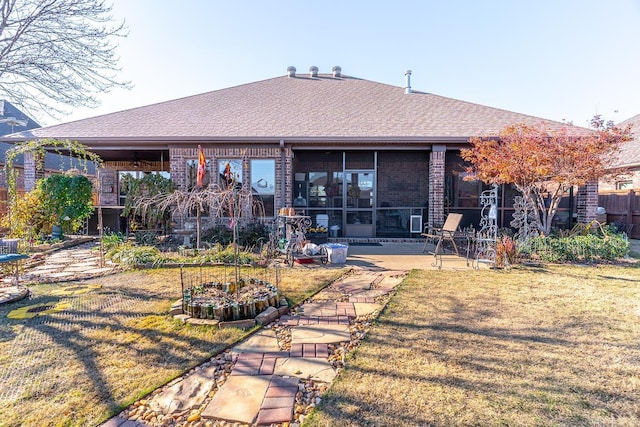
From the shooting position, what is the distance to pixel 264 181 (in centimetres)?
922

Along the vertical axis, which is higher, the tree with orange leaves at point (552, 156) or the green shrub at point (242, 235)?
the tree with orange leaves at point (552, 156)

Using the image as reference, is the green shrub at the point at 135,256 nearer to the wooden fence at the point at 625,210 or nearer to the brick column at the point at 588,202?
the brick column at the point at 588,202

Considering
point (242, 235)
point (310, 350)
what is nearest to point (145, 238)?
point (242, 235)

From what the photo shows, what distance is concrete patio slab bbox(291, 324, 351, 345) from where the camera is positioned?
10.0ft

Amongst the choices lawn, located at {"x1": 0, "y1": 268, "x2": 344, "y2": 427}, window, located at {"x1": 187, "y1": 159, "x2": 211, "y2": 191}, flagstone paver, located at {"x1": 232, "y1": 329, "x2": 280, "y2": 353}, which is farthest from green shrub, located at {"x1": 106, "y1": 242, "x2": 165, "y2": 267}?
flagstone paver, located at {"x1": 232, "y1": 329, "x2": 280, "y2": 353}

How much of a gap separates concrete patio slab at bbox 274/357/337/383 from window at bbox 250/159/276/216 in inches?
266

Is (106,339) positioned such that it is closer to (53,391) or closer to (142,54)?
(53,391)

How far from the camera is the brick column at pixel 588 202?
28.2ft

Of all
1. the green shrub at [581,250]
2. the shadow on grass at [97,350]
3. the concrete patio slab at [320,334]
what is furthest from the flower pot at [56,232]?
the green shrub at [581,250]

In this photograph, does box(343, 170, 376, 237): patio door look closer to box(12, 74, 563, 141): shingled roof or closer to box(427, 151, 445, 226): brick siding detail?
box(12, 74, 563, 141): shingled roof

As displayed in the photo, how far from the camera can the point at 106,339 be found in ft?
10.0

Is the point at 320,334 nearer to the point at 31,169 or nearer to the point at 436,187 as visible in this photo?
the point at 436,187

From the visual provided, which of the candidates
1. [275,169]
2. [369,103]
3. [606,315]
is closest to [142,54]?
[275,169]

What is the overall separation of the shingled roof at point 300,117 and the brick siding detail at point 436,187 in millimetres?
647
